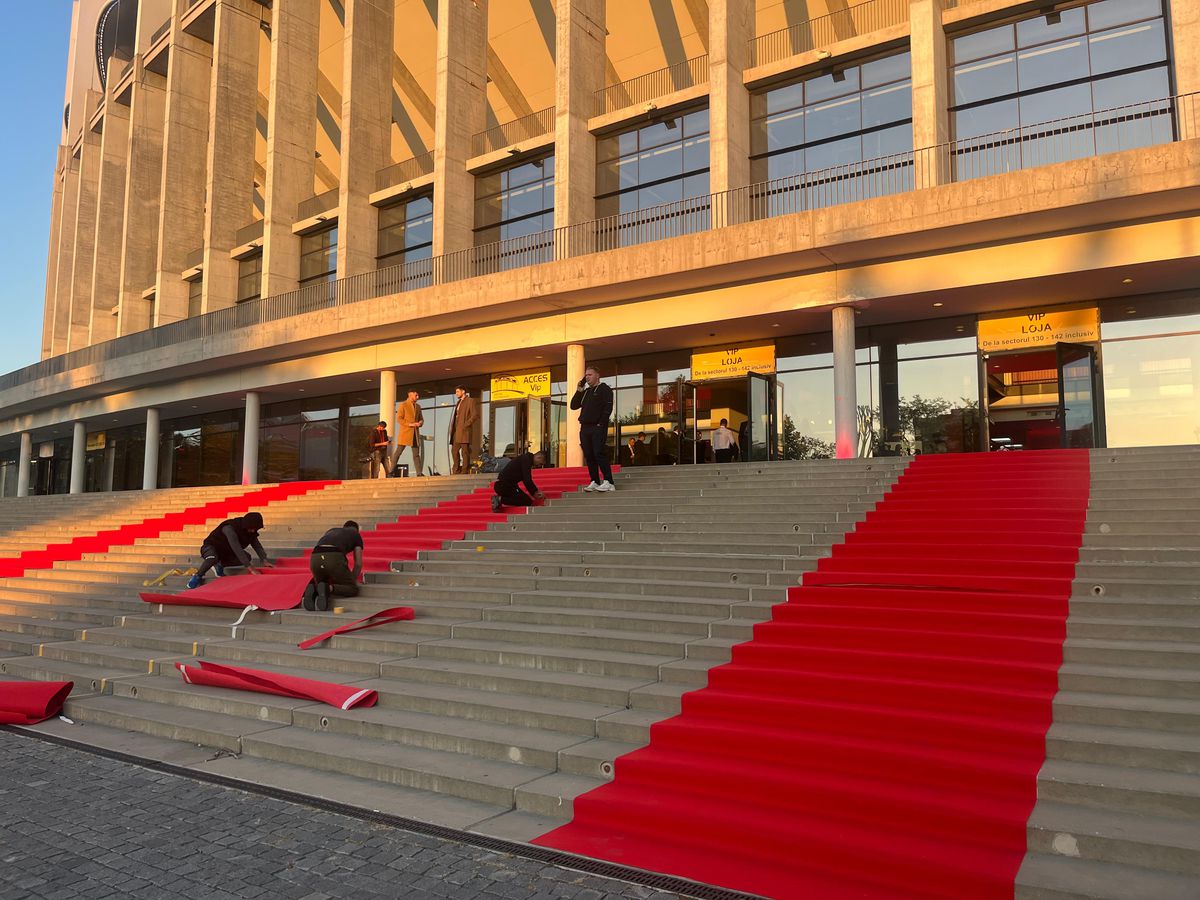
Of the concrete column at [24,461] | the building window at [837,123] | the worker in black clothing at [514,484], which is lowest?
the worker in black clothing at [514,484]

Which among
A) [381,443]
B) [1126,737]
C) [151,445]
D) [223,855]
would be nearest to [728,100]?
[381,443]

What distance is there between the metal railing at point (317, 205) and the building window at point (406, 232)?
7.54 ft

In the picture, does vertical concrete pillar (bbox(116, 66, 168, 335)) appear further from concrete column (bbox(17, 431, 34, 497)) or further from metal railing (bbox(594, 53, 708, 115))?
metal railing (bbox(594, 53, 708, 115))

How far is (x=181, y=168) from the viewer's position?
34.2 meters

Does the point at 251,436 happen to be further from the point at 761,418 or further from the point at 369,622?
the point at 369,622

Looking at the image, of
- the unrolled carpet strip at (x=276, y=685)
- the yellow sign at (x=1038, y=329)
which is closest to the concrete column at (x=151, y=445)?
the unrolled carpet strip at (x=276, y=685)

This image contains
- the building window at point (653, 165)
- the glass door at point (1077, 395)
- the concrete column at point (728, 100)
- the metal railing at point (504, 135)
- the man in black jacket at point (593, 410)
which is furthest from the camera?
the metal railing at point (504, 135)

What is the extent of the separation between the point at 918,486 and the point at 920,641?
19.7 feet

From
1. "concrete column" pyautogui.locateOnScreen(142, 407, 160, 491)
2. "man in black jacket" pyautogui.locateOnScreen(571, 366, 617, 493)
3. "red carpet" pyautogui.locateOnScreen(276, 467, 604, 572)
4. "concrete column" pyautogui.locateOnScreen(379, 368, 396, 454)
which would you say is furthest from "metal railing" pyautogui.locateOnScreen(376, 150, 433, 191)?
"man in black jacket" pyautogui.locateOnScreen(571, 366, 617, 493)

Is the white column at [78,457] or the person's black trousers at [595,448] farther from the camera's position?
the white column at [78,457]

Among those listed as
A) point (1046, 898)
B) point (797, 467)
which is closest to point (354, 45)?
point (797, 467)

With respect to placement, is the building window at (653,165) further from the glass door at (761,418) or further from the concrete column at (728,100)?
the glass door at (761,418)

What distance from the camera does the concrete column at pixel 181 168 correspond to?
34125 millimetres

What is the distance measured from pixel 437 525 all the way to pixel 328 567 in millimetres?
4429
